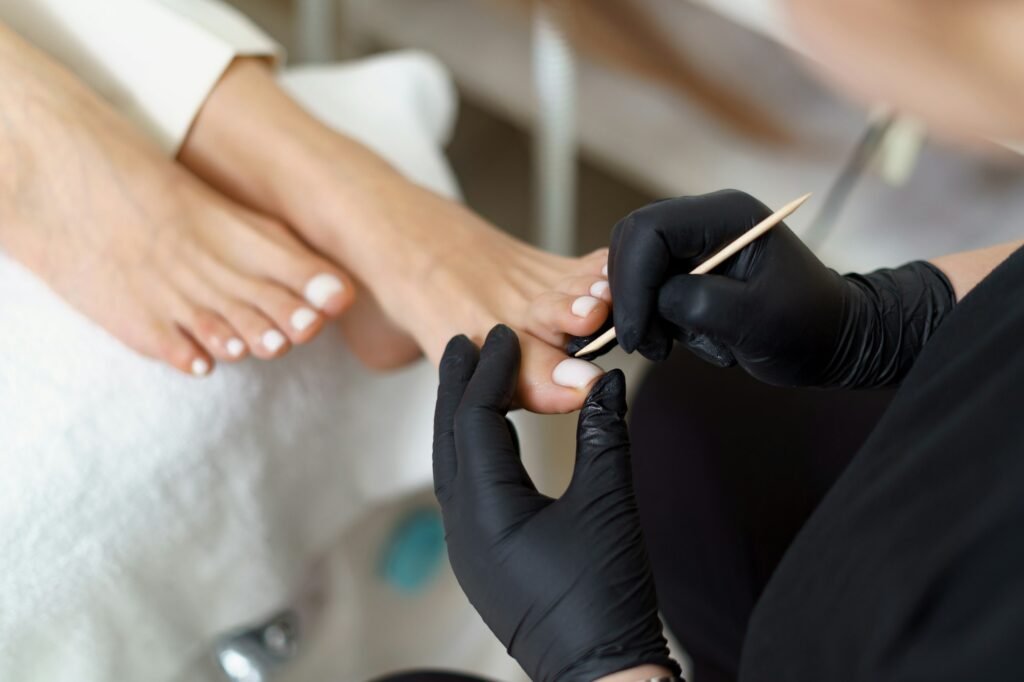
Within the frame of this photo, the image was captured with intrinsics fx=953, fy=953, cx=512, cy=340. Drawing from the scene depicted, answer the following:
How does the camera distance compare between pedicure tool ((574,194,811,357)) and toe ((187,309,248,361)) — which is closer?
pedicure tool ((574,194,811,357))

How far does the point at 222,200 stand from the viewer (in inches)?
29.6

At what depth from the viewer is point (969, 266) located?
0.62m

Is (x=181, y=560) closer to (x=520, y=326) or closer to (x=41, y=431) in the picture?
(x=41, y=431)

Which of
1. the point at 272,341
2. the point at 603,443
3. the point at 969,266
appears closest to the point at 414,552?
the point at 272,341

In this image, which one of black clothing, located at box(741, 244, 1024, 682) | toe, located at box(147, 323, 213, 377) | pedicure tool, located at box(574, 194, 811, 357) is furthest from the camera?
toe, located at box(147, 323, 213, 377)

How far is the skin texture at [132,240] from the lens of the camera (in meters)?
0.67

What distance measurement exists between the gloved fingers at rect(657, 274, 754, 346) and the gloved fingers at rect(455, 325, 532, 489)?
105 millimetres

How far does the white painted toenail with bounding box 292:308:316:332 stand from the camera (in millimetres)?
676

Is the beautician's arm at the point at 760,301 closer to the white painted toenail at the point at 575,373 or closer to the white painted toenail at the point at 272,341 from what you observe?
the white painted toenail at the point at 575,373

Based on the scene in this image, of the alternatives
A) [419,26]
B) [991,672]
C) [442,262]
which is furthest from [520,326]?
[419,26]

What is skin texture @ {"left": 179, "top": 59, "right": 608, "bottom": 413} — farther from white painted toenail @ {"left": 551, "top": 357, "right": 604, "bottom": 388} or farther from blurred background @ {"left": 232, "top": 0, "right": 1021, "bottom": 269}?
blurred background @ {"left": 232, "top": 0, "right": 1021, "bottom": 269}

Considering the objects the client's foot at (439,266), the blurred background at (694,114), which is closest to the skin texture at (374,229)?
the client's foot at (439,266)

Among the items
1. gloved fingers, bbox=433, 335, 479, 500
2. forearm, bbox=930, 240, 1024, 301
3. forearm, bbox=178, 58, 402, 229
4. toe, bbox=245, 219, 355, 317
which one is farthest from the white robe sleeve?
forearm, bbox=930, 240, 1024, 301

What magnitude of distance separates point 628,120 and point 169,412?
789 millimetres
